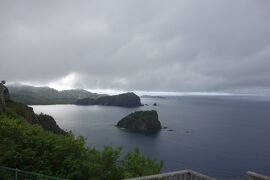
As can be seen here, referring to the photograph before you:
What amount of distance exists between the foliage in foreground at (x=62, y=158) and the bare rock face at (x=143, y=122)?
431 feet

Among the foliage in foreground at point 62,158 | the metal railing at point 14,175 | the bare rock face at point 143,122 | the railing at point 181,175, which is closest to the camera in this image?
the railing at point 181,175

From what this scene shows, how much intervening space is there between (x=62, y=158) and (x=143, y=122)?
444 feet

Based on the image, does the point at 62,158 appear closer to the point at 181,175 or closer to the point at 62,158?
the point at 62,158

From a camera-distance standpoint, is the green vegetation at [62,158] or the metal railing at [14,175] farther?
the green vegetation at [62,158]

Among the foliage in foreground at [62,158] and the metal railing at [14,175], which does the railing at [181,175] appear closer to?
the foliage in foreground at [62,158]

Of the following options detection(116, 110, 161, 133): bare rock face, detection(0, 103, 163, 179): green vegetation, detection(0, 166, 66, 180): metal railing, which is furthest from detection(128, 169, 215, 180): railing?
detection(116, 110, 161, 133): bare rock face

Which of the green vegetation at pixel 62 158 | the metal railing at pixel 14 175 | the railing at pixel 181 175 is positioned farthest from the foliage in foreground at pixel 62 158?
the railing at pixel 181 175

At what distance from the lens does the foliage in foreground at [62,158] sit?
40.4 ft

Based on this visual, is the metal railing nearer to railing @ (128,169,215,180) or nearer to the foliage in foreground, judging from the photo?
the foliage in foreground

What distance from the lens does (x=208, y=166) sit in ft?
275

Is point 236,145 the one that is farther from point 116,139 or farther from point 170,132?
point 116,139

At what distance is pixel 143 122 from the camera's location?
147875 millimetres

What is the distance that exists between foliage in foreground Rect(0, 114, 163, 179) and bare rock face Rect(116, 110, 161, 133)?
131 m

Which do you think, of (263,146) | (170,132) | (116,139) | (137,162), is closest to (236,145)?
(263,146)
